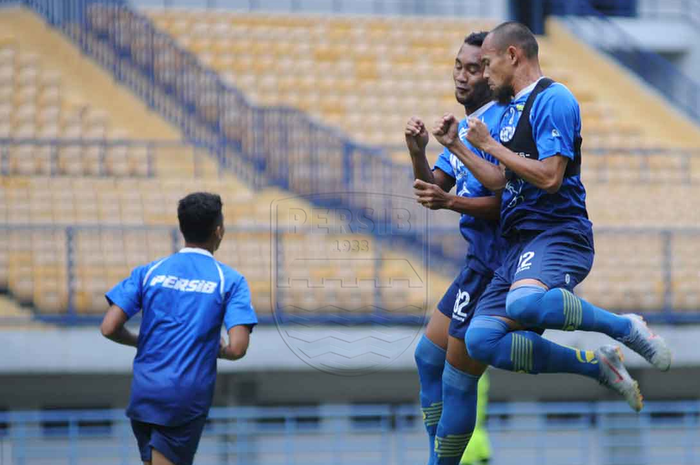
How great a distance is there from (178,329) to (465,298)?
1.37 m

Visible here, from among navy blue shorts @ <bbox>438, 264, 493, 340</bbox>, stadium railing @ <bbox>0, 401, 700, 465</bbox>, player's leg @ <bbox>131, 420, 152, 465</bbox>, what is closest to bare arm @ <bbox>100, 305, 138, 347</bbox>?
player's leg @ <bbox>131, 420, 152, 465</bbox>

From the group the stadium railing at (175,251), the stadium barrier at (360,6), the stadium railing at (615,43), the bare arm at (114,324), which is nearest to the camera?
the bare arm at (114,324)

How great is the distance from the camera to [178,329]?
497 centimetres

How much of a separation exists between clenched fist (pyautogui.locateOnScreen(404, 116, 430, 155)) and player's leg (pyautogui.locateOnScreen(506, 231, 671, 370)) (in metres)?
0.66

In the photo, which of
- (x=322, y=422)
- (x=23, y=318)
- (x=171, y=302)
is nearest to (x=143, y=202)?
(x=23, y=318)

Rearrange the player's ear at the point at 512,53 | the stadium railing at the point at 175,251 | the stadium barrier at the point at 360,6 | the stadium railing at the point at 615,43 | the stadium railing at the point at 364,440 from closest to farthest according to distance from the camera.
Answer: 1. the player's ear at the point at 512,53
2. the stadium railing at the point at 364,440
3. the stadium railing at the point at 175,251
4. the stadium barrier at the point at 360,6
5. the stadium railing at the point at 615,43

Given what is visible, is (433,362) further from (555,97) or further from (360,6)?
(360,6)

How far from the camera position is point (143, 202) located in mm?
11555

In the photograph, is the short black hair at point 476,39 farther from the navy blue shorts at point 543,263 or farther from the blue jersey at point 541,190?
the navy blue shorts at point 543,263

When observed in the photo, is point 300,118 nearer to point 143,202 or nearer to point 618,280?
point 143,202

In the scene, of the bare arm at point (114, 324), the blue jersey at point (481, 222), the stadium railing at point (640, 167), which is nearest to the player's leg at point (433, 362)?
the blue jersey at point (481, 222)

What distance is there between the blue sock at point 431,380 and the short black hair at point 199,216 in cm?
119

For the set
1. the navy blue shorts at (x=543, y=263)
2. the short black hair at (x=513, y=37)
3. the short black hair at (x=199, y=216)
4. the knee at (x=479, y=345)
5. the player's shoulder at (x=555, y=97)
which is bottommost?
the knee at (x=479, y=345)

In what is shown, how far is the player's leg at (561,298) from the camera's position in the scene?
14.5ft
